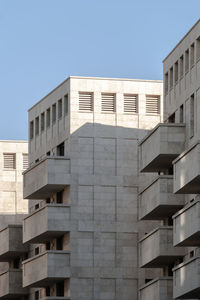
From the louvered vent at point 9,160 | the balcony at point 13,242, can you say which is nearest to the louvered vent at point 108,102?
the balcony at point 13,242

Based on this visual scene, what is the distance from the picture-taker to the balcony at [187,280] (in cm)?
7231

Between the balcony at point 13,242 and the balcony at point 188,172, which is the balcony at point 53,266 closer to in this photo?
→ the balcony at point 13,242

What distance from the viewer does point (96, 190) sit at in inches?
3718

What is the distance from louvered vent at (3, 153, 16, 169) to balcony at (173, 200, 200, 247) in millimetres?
41895

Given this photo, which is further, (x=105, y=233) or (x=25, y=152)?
(x=25, y=152)

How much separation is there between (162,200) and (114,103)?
52.7 feet

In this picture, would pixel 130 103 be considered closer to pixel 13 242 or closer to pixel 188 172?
pixel 13 242

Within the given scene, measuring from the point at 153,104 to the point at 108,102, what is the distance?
328cm

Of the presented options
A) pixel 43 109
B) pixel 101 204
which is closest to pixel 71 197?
pixel 101 204

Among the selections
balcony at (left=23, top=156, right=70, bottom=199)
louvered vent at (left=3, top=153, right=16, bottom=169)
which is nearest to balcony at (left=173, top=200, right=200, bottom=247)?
balcony at (left=23, top=156, right=70, bottom=199)

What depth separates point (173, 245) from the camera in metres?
77.4

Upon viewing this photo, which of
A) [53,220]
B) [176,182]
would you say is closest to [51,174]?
[53,220]

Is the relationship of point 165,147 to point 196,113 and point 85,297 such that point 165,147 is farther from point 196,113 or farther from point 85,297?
point 85,297

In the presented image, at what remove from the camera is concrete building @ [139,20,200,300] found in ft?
243
